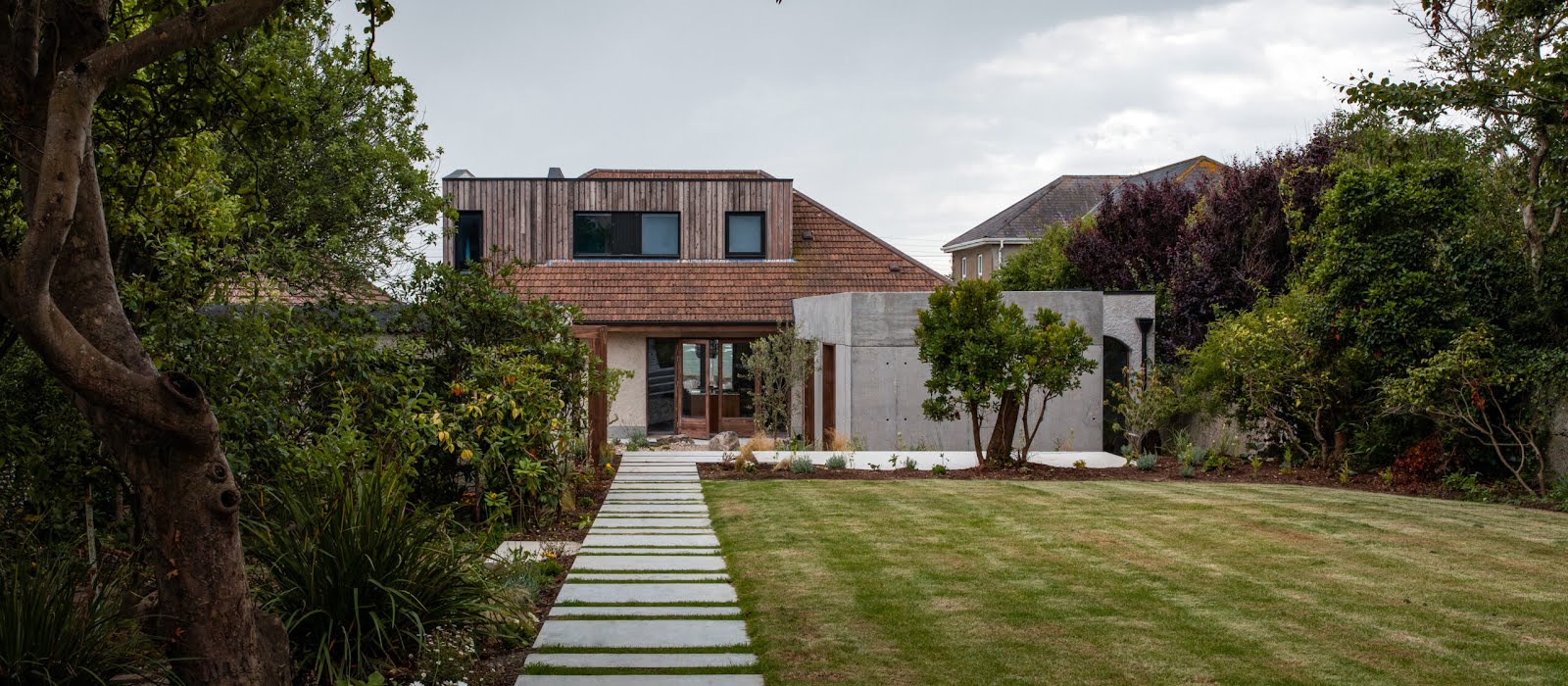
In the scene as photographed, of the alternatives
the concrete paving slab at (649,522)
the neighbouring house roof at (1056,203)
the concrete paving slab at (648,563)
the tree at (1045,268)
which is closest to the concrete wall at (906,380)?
the concrete paving slab at (649,522)

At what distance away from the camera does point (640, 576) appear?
7469mm

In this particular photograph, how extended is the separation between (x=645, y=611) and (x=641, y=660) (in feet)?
3.42

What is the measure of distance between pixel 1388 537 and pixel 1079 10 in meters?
5.78

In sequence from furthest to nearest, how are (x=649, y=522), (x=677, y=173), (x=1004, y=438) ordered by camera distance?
1. (x=677, y=173)
2. (x=1004, y=438)
3. (x=649, y=522)

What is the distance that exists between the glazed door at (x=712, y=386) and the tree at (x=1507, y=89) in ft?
44.0

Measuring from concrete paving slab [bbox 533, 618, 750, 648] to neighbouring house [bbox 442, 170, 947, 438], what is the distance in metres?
17.1

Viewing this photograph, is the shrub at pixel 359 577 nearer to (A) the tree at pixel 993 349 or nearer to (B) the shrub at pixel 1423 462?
(A) the tree at pixel 993 349

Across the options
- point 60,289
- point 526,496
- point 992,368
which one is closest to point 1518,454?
point 992,368

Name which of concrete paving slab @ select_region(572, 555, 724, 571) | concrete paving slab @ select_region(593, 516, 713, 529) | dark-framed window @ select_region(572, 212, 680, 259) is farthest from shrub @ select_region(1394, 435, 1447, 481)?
dark-framed window @ select_region(572, 212, 680, 259)

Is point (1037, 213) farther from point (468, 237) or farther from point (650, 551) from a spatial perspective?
point (650, 551)

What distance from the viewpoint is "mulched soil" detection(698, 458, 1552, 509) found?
13.6 m

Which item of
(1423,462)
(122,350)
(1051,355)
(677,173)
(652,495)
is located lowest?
(652,495)

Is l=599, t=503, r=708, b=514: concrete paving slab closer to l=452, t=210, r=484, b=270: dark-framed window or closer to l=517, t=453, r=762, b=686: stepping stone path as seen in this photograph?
l=517, t=453, r=762, b=686: stepping stone path

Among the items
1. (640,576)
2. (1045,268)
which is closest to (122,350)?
(640,576)
